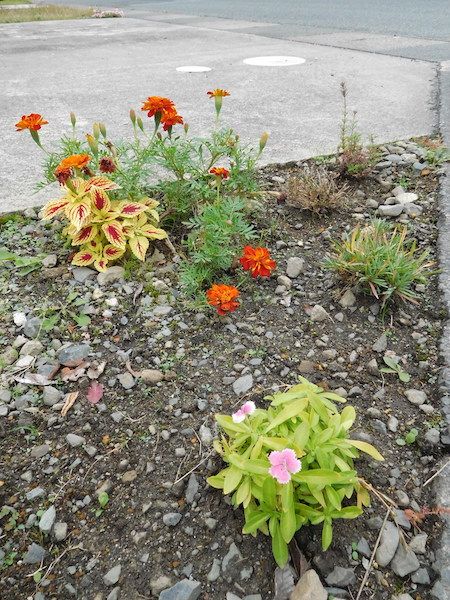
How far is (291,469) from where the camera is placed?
1275mm

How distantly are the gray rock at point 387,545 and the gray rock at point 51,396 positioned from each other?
3.83ft

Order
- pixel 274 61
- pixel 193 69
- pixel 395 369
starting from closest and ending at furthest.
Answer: pixel 395 369
pixel 193 69
pixel 274 61

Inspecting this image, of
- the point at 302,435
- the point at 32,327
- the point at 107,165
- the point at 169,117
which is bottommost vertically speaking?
the point at 32,327

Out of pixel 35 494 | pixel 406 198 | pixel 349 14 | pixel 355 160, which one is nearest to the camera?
pixel 35 494

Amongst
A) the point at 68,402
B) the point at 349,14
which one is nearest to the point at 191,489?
the point at 68,402

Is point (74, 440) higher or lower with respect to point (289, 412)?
lower

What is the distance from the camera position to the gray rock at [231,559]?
1.42 metres

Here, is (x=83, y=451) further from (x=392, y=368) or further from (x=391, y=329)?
(x=391, y=329)

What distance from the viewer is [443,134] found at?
11.9 feet

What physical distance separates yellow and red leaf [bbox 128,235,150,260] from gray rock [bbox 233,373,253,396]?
0.78 meters

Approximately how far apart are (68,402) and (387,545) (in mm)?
1144

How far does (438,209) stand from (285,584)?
83.7 inches

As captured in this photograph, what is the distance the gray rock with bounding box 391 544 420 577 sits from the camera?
55.2 inches

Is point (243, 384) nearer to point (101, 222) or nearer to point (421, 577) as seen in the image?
point (421, 577)
